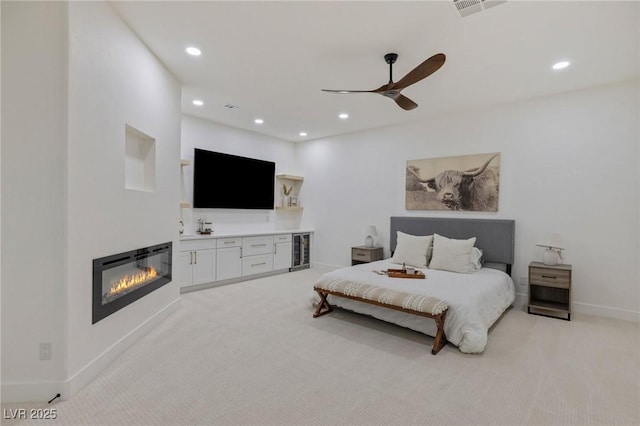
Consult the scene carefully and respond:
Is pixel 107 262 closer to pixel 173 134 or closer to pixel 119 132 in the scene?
pixel 119 132

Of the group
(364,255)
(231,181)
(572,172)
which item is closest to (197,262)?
(231,181)

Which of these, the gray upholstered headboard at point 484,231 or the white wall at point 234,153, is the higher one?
the white wall at point 234,153

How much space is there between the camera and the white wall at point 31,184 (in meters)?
1.96

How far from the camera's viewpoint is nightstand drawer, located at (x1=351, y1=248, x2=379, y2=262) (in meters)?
5.39

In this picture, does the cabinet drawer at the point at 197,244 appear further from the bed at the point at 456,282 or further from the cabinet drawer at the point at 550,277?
the cabinet drawer at the point at 550,277

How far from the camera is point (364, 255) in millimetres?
5457

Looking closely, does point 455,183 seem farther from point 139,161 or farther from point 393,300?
point 139,161

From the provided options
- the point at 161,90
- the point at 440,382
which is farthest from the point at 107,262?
the point at 440,382

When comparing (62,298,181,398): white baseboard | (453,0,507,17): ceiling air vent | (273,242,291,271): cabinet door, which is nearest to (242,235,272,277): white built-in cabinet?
(273,242,291,271): cabinet door

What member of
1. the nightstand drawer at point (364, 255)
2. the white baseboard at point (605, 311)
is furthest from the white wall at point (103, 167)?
the white baseboard at point (605, 311)

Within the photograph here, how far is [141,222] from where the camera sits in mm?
2938

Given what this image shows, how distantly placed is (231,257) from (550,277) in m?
4.44

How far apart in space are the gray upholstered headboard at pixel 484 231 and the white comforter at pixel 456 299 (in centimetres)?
36

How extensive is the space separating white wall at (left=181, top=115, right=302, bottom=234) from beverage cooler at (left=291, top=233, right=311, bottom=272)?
0.55 metres
